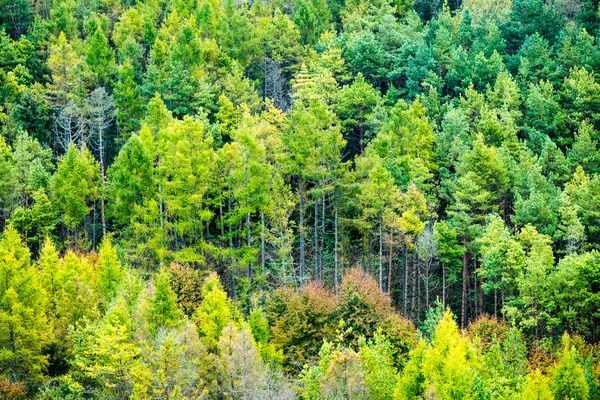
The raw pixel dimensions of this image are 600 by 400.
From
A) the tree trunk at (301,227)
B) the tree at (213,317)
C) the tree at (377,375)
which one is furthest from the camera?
the tree trunk at (301,227)

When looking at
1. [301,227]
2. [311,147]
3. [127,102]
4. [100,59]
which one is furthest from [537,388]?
[100,59]

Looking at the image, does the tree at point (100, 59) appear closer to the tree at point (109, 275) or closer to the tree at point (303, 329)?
the tree at point (109, 275)

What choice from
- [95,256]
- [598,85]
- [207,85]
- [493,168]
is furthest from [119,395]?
[598,85]

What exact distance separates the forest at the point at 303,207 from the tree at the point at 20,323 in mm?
135

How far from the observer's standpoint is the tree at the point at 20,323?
42812 millimetres

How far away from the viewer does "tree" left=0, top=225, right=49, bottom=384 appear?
4281cm

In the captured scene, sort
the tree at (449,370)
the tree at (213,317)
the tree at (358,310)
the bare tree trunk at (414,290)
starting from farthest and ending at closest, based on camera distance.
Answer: the bare tree trunk at (414,290)
the tree at (358,310)
the tree at (213,317)
the tree at (449,370)

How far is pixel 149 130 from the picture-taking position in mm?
56500

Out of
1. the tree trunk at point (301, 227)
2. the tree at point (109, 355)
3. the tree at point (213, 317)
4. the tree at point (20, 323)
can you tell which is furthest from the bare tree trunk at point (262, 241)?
the tree at point (20, 323)

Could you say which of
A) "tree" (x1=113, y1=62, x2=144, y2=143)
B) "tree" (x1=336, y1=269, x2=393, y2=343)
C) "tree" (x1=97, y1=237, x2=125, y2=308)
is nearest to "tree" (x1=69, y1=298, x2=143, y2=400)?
"tree" (x1=97, y1=237, x2=125, y2=308)

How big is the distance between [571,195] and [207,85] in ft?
110

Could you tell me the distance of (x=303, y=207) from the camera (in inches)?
2175

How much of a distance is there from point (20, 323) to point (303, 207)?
21.8 metres

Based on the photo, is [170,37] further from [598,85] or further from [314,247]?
[598,85]
